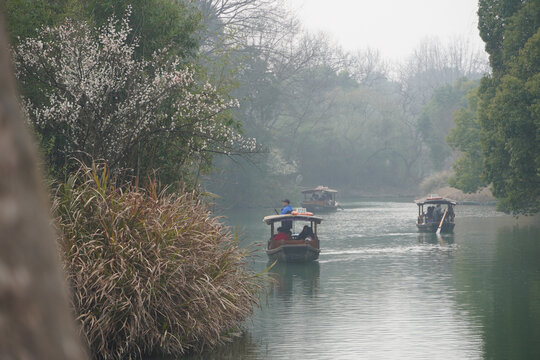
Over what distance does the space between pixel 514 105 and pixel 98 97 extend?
17483mm

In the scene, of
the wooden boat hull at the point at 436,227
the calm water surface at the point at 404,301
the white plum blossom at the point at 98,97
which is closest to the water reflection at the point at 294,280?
the calm water surface at the point at 404,301

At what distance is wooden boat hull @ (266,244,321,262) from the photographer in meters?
27.0

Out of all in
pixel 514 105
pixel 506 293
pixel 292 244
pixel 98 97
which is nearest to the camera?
pixel 98 97

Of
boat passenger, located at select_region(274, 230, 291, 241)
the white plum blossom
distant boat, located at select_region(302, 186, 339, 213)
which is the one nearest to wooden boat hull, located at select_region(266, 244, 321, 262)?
boat passenger, located at select_region(274, 230, 291, 241)

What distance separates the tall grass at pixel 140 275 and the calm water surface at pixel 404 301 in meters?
0.84

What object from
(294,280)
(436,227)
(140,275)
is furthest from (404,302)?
(436,227)

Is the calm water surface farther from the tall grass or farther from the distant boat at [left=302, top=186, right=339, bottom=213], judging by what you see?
the distant boat at [left=302, top=186, right=339, bottom=213]

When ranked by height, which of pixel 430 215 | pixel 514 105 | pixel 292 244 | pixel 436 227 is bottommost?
pixel 292 244

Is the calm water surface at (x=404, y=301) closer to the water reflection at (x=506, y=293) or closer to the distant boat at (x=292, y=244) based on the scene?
the water reflection at (x=506, y=293)

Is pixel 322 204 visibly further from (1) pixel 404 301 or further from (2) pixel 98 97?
(2) pixel 98 97

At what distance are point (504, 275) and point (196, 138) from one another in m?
12.0

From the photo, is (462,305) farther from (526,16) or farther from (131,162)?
(526,16)

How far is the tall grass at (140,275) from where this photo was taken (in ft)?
35.6

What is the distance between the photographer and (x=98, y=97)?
15031mm
